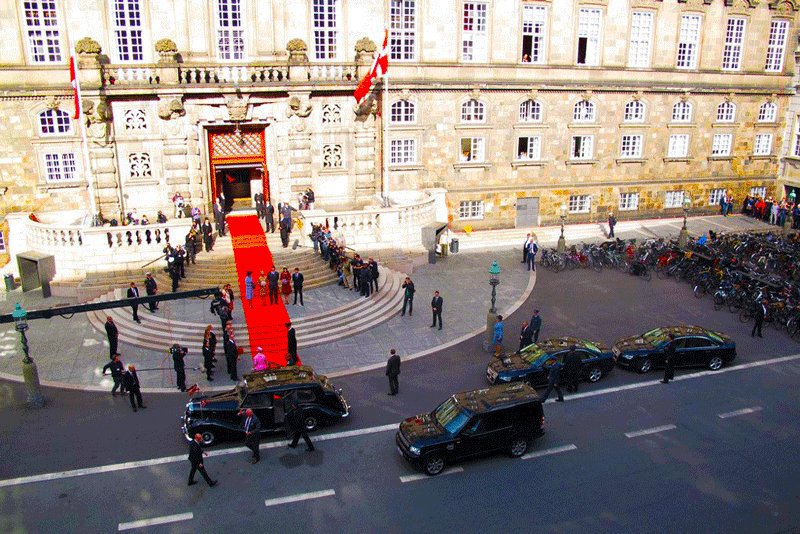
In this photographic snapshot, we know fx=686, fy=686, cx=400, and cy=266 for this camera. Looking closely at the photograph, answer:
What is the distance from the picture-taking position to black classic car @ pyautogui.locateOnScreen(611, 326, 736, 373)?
22.6 m

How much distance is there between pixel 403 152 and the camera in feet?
120

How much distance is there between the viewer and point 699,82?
41062 millimetres

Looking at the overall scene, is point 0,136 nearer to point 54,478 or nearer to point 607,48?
point 54,478

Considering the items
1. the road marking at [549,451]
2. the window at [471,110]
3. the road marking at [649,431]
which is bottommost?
the road marking at [549,451]

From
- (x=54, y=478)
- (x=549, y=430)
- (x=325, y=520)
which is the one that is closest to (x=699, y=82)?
(x=549, y=430)

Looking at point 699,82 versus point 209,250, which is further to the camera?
point 699,82

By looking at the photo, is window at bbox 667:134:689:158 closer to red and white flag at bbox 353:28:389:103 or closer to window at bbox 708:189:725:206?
window at bbox 708:189:725:206

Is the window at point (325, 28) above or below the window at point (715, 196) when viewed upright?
above

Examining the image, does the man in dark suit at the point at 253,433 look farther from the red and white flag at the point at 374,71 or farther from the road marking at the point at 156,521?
the red and white flag at the point at 374,71

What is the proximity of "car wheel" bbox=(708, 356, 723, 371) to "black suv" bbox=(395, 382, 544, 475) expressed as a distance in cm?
856

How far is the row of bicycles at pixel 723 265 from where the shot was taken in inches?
1083

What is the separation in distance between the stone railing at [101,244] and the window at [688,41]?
29.9 metres

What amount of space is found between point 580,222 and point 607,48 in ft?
32.9

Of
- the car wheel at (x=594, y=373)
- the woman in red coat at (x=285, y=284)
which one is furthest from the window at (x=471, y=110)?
the car wheel at (x=594, y=373)
